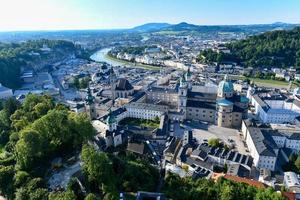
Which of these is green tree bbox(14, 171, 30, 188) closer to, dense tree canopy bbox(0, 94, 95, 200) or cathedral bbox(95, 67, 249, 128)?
dense tree canopy bbox(0, 94, 95, 200)

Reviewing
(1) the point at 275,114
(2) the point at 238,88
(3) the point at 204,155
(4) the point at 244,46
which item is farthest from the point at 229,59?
(3) the point at 204,155

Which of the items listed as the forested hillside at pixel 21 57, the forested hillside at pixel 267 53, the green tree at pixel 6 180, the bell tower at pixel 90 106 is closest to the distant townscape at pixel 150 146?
the green tree at pixel 6 180

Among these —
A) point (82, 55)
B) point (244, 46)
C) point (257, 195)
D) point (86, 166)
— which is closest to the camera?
point (257, 195)

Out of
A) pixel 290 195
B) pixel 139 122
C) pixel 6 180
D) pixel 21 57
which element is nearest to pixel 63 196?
pixel 6 180

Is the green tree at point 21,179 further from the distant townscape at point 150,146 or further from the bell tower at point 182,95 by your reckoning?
the bell tower at point 182,95

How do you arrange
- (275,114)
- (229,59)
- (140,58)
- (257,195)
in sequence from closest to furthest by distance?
(257,195) → (275,114) → (229,59) → (140,58)

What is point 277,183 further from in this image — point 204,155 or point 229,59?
point 229,59
